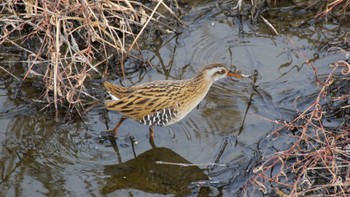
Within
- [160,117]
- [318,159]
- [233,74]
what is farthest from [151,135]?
[318,159]

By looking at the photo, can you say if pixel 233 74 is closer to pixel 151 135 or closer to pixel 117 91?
pixel 151 135

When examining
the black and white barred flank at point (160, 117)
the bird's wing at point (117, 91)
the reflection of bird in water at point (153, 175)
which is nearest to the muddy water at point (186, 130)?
the reflection of bird in water at point (153, 175)

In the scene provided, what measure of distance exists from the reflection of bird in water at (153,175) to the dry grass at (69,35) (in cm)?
70

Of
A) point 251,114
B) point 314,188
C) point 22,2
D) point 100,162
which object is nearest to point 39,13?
point 22,2

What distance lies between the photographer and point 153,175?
571 cm

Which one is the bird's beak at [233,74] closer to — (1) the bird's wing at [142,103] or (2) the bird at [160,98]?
(2) the bird at [160,98]

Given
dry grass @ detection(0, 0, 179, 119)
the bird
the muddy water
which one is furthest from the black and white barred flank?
dry grass @ detection(0, 0, 179, 119)

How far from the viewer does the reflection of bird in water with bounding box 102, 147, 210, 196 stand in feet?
18.2

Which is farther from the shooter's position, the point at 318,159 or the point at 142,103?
the point at 142,103

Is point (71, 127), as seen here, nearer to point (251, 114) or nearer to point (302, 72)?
point (251, 114)

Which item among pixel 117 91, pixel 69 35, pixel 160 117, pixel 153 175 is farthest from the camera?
pixel 69 35

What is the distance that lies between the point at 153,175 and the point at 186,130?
2.07 feet

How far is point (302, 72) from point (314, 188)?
2051 millimetres

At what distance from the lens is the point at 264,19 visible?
718cm
